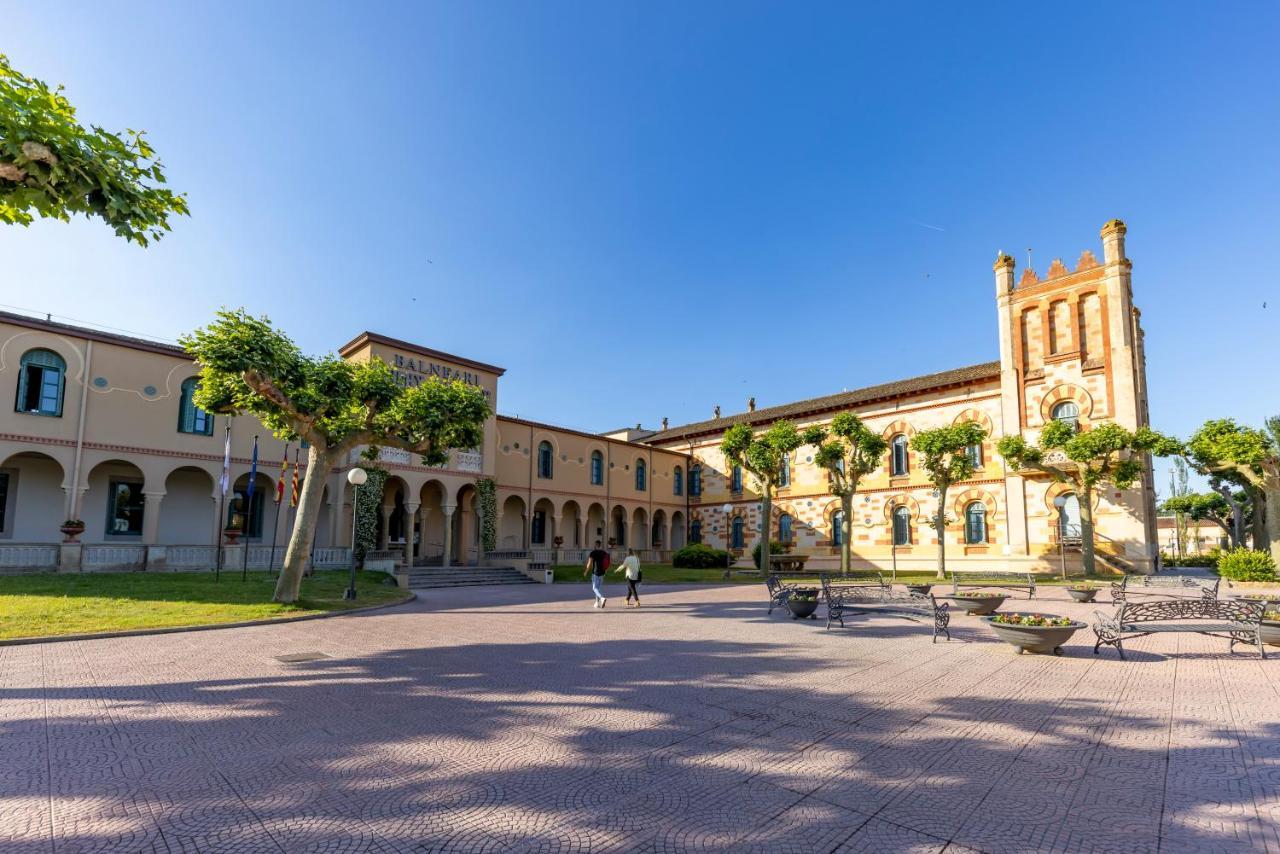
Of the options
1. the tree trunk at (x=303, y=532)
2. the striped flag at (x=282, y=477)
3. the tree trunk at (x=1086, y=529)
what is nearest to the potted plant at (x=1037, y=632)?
the tree trunk at (x=303, y=532)

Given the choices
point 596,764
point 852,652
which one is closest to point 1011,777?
point 596,764

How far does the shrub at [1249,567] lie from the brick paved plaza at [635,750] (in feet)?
52.2

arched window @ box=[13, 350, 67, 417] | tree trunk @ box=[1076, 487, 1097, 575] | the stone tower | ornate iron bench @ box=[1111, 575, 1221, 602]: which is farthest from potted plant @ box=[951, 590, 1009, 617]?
arched window @ box=[13, 350, 67, 417]

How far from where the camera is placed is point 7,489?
67.5 feet

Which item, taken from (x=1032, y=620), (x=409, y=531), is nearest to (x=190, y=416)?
(x=409, y=531)

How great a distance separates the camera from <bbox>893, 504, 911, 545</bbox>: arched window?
32250 mm

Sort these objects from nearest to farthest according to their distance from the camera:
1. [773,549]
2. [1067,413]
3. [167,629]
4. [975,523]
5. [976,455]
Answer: [167,629] → [1067,413] → [975,523] → [976,455] → [773,549]

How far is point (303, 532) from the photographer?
14633 millimetres

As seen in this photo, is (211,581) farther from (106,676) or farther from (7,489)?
(106,676)

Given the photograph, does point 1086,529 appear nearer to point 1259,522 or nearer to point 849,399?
point 1259,522

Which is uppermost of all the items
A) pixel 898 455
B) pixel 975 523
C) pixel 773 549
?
pixel 898 455

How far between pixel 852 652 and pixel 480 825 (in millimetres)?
7179

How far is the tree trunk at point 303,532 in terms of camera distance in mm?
14422

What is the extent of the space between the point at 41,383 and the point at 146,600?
11.5m
